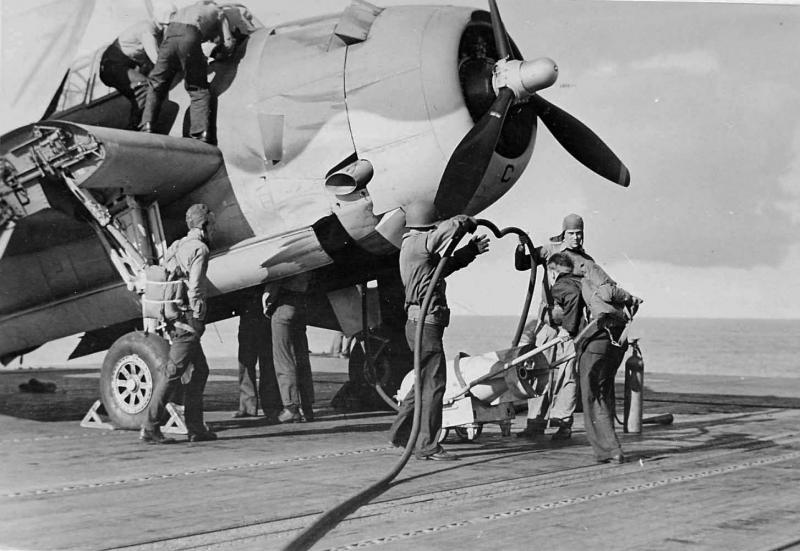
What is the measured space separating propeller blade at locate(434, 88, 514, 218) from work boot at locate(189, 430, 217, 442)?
283 cm

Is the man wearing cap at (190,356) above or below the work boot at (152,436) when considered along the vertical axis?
above

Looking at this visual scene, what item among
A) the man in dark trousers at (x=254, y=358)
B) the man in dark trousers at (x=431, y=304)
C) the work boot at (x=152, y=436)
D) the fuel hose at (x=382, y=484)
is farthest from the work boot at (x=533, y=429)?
the work boot at (x=152, y=436)

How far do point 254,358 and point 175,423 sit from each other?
2307 millimetres

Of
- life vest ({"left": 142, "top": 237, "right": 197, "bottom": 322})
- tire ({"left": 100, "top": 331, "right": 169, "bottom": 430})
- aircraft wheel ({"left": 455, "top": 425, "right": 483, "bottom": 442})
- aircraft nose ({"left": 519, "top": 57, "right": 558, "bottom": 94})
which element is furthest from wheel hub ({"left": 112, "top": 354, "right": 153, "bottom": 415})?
aircraft nose ({"left": 519, "top": 57, "right": 558, "bottom": 94})

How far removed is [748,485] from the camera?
245 inches

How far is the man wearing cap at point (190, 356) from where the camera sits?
8227mm

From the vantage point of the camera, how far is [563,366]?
9.40 meters

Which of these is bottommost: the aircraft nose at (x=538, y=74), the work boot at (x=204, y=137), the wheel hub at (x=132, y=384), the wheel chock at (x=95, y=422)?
the wheel chock at (x=95, y=422)

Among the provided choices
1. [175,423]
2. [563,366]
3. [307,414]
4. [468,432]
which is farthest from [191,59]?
[563,366]

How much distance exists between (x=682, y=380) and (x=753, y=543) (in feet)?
49.1

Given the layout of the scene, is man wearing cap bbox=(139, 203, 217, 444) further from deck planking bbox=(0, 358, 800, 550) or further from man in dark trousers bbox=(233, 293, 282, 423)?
man in dark trousers bbox=(233, 293, 282, 423)

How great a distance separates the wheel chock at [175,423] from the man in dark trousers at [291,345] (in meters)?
1.56

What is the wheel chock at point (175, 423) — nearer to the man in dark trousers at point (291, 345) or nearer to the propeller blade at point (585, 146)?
the man in dark trousers at point (291, 345)

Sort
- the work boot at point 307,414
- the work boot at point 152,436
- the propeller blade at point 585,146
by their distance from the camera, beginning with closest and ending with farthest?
the work boot at point 152,436
the propeller blade at point 585,146
the work boot at point 307,414
